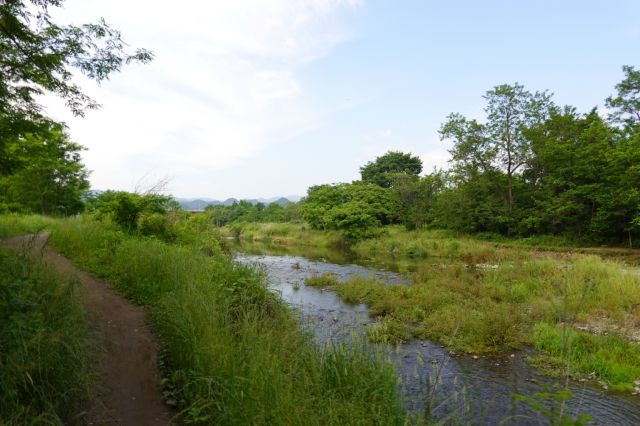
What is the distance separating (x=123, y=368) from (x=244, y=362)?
1.86 m

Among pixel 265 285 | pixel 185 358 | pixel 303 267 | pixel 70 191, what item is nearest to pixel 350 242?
pixel 303 267

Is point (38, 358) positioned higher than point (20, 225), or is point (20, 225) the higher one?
point (20, 225)

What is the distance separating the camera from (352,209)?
33.6 m

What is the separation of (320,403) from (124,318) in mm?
3829

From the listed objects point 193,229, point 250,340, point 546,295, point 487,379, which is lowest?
point 487,379

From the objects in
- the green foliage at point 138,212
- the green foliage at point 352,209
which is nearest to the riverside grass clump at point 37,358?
the green foliage at point 138,212

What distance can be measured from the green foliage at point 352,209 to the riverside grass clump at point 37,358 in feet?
98.2

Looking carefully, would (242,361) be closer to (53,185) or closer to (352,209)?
(53,185)

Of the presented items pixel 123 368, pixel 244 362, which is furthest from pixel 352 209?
pixel 244 362

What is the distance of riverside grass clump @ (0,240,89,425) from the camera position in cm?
254

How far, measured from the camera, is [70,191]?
19688mm

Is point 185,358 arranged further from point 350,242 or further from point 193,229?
point 350,242

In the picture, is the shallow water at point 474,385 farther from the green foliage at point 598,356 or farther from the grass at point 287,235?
the grass at point 287,235

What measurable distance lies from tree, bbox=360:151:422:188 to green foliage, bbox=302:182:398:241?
771 cm
